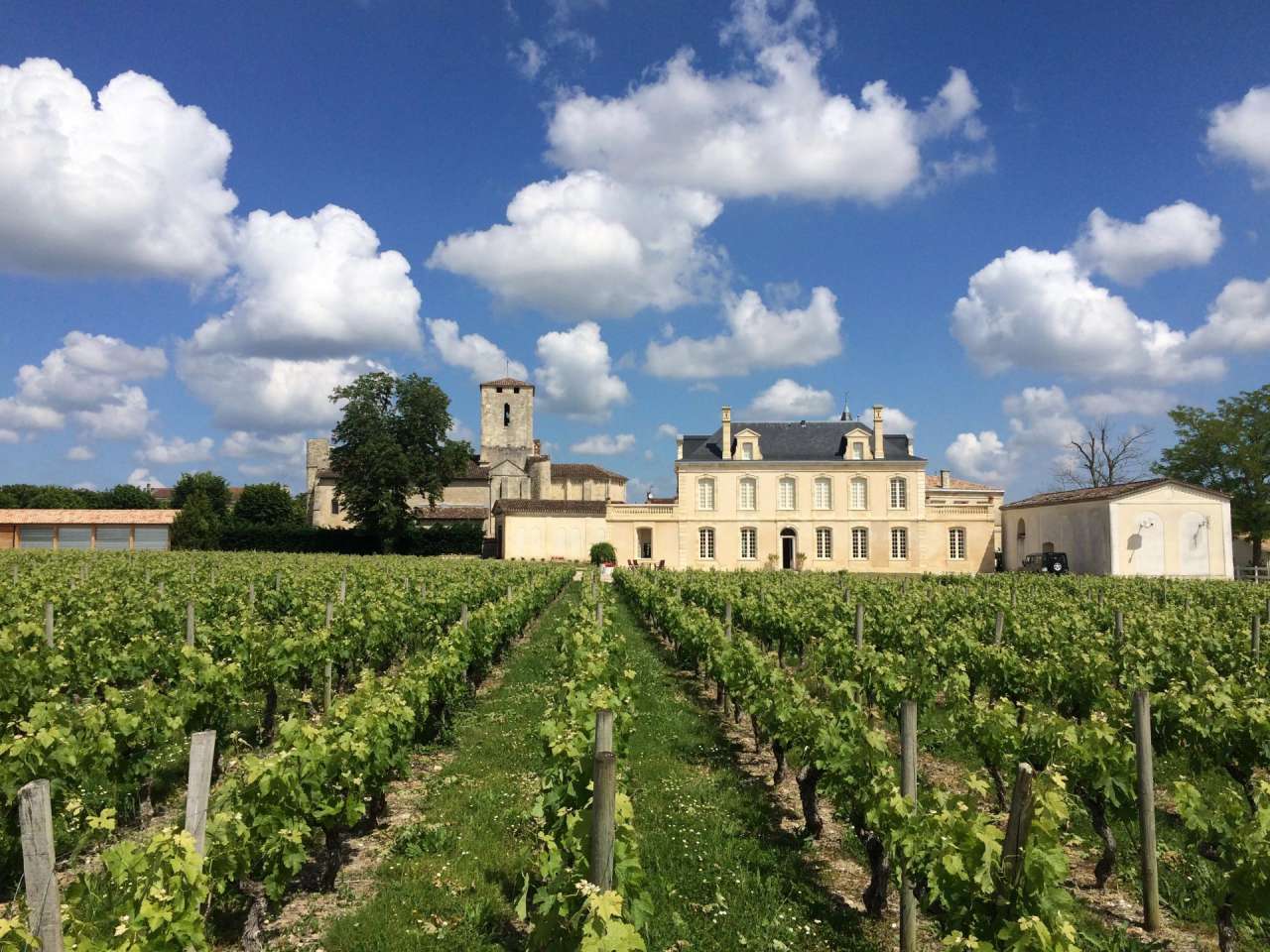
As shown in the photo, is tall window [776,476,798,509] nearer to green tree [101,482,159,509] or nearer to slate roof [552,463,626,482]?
slate roof [552,463,626,482]

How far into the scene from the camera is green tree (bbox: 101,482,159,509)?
62188 mm

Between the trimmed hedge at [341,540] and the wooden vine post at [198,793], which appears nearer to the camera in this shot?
the wooden vine post at [198,793]

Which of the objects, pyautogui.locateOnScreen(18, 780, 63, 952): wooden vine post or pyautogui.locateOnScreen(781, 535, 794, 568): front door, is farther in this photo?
pyautogui.locateOnScreen(781, 535, 794, 568): front door

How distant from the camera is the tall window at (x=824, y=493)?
39.1 metres

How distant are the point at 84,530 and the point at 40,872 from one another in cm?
5086

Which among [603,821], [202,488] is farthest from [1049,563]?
[202,488]

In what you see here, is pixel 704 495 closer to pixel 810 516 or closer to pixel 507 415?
pixel 810 516

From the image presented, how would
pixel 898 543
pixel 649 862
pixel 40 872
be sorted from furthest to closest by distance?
1. pixel 898 543
2. pixel 649 862
3. pixel 40 872

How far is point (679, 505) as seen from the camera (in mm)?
39344

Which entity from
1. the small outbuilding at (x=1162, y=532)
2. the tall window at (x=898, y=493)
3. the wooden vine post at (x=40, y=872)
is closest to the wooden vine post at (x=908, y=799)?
the wooden vine post at (x=40, y=872)

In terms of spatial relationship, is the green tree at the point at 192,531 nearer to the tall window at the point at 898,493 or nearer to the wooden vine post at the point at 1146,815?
the tall window at the point at 898,493

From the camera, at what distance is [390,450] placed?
136 ft

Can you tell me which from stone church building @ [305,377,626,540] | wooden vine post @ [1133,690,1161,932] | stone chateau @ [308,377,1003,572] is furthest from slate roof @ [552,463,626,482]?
wooden vine post @ [1133,690,1161,932]

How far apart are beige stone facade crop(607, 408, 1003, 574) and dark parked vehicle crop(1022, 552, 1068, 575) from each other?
5.34 meters
